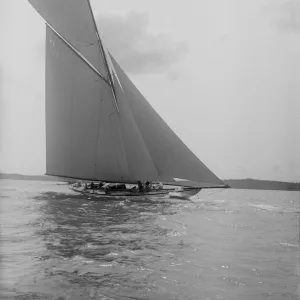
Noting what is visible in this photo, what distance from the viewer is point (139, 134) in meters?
19.0

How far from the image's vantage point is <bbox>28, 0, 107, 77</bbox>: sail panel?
20.8 m

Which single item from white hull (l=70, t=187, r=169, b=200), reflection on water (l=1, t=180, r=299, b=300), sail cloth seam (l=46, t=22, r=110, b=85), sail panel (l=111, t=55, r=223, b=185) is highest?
sail cloth seam (l=46, t=22, r=110, b=85)

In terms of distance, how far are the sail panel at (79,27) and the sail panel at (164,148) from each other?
3172 millimetres

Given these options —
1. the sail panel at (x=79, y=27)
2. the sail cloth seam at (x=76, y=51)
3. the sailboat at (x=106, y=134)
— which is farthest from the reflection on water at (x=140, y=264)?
the sail panel at (x=79, y=27)

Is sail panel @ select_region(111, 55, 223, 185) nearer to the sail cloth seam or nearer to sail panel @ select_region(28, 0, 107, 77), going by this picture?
the sail cloth seam

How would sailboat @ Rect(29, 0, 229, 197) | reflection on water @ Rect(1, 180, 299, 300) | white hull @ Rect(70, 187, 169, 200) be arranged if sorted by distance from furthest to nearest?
white hull @ Rect(70, 187, 169, 200) → sailboat @ Rect(29, 0, 229, 197) → reflection on water @ Rect(1, 180, 299, 300)

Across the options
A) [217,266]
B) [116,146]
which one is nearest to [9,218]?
[217,266]

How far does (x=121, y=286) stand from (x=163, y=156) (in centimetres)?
1485

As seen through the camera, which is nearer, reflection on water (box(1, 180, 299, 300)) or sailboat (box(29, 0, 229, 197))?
reflection on water (box(1, 180, 299, 300))

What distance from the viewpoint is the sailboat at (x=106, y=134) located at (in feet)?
62.1

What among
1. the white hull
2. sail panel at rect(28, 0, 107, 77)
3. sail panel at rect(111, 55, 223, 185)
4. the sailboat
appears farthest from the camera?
sail panel at rect(28, 0, 107, 77)

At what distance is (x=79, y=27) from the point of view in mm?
21734

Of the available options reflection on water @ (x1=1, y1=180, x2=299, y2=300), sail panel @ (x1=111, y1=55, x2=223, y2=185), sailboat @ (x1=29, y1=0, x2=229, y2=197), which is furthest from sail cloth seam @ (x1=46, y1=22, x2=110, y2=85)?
reflection on water @ (x1=1, y1=180, x2=299, y2=300)

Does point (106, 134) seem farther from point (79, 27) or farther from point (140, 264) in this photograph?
point (140, 264)
